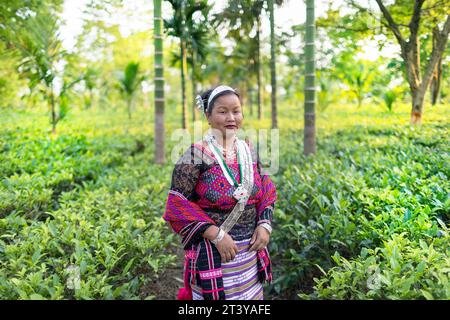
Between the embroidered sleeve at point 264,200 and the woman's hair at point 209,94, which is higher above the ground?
the woman's hair at point 209,94

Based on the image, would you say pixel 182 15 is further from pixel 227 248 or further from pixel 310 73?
pixel 227 248

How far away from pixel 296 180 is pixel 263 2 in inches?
109

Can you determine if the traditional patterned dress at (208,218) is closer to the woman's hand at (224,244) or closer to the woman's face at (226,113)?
the woman's hand at (224,244)

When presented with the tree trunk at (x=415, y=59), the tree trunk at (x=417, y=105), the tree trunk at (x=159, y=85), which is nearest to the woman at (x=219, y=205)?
the tree trunk at (x=159, y=85)

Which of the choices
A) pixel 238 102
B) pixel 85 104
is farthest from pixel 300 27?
pixel 85 104

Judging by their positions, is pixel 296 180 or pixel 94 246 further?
pixel 296 180

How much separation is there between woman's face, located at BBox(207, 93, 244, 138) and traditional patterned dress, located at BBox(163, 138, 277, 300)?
0.48 ft

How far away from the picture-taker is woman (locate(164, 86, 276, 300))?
171cm

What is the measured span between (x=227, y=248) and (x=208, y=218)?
169 millimetres

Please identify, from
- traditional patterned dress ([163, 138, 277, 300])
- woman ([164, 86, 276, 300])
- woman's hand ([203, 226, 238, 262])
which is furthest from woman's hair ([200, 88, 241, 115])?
woman's hand ([203, 226, 238, 262])

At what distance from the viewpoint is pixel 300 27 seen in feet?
25.6

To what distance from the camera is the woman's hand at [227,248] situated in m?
1.69

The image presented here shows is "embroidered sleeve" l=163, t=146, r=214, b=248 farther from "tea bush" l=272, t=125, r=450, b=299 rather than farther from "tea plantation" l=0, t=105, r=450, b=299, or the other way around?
"tea bush" l=272, t=125, r=450, b=299
